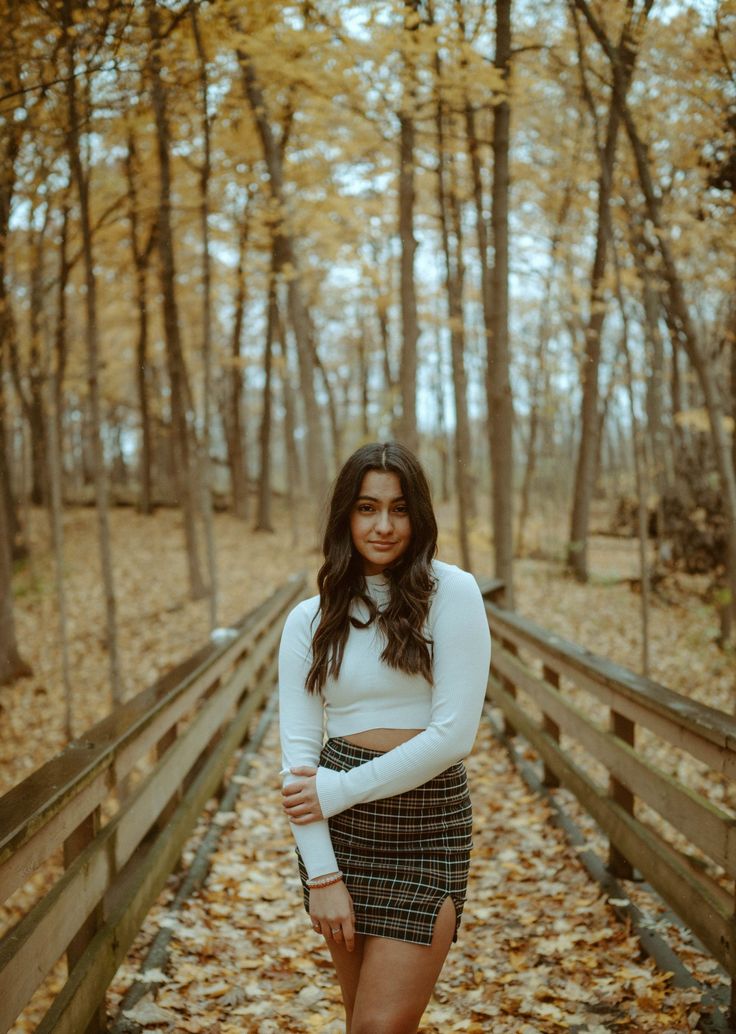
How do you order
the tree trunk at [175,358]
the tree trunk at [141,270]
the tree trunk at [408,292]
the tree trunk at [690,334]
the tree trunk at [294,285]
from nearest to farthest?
the tree trunk at [690,334], the tree trunk at [408,292], the tree trunk at [294,285], the tree trunk at [175,358], the tree trunk at [141,270]

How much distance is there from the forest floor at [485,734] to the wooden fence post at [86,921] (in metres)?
0.35

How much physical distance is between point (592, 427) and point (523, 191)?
4.53 m

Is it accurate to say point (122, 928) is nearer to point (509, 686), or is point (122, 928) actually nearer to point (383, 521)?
point (383, 521)

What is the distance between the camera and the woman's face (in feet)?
7.41

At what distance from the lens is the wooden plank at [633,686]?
8.84 ft

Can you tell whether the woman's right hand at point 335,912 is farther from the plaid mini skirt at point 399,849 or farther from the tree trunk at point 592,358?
the tree trunk at point 592,358

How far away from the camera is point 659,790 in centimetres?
322

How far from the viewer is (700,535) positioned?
13.5 m

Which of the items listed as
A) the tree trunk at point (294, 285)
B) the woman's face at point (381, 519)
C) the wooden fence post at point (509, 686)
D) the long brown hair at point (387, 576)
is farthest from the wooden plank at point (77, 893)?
the tree trunk at point (294, 285)

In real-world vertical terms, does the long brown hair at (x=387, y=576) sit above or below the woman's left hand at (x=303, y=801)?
above

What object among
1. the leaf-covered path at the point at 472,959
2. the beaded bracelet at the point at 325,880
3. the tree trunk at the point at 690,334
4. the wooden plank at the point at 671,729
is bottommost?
the leaf-covered path at the point at 472,959

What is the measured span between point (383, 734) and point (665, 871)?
5.32 feet

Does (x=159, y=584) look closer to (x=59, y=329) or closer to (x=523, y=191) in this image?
(x=59, y=329)

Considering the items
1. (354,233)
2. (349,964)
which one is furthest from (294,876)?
(354,233)
